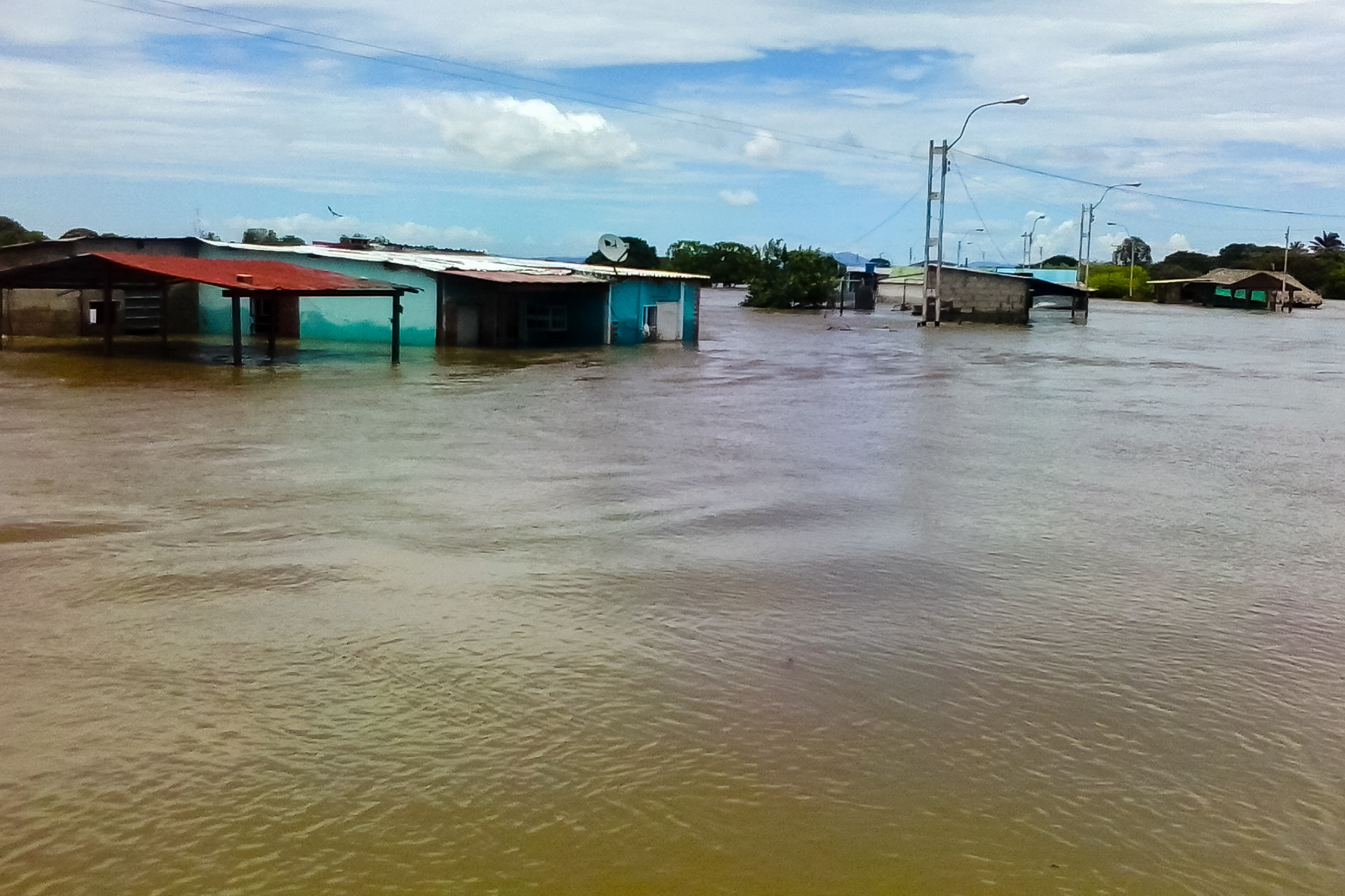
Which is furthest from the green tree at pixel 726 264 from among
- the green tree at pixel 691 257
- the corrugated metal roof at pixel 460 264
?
the corrugated metal roof at pixel 460 264

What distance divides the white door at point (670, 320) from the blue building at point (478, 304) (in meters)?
0.04

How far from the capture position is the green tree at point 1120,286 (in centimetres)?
10950

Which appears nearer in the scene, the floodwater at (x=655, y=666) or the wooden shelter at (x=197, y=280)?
the floodwater at (x=655, y=666)

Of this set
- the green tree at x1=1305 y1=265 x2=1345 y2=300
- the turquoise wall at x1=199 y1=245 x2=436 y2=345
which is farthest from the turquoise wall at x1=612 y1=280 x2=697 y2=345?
the green tree at x1=1305 y1=265 x2=1345 y2=300

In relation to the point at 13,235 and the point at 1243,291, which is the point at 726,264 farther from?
the point at 13,235

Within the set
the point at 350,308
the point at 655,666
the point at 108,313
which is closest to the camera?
the point at 655,666

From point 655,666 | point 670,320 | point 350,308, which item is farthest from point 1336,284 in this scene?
point 655,666

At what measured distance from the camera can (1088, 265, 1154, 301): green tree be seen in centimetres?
10950

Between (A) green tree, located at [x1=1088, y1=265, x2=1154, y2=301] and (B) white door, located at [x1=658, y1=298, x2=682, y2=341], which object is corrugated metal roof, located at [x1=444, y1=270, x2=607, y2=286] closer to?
(B) white door, located at [x1=658, y1=298, x2=682, y2=341]

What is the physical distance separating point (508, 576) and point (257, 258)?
26.6m

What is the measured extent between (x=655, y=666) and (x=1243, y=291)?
93.4 metres

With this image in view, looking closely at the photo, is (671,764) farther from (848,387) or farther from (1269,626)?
(848,387)

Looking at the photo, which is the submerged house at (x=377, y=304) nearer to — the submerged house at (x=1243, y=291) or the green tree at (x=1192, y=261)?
the submerged house at (x=1243, y=291)

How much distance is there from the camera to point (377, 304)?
31844 mm
